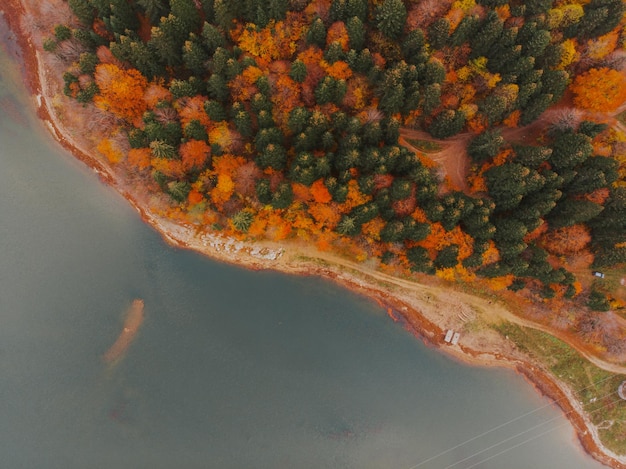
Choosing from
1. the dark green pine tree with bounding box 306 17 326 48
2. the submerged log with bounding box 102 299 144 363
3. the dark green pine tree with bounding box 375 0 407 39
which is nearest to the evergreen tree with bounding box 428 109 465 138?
the dark green pine tree with bounding box 375 0 407 39

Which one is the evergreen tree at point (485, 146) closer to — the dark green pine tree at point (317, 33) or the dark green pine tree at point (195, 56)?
the dark green pine tree at point (317, 33)

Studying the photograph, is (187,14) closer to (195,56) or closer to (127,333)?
(195,56)

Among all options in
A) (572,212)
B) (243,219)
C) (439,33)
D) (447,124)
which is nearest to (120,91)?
(243,219)

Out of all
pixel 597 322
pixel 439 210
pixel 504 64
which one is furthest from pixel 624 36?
pixel 597 322

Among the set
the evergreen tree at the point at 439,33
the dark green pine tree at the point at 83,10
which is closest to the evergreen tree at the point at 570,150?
the evergreen tree at the point at 439,33

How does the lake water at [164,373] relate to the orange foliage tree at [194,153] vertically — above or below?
below

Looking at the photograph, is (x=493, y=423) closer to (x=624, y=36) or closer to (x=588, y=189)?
(x=588, y=189)
